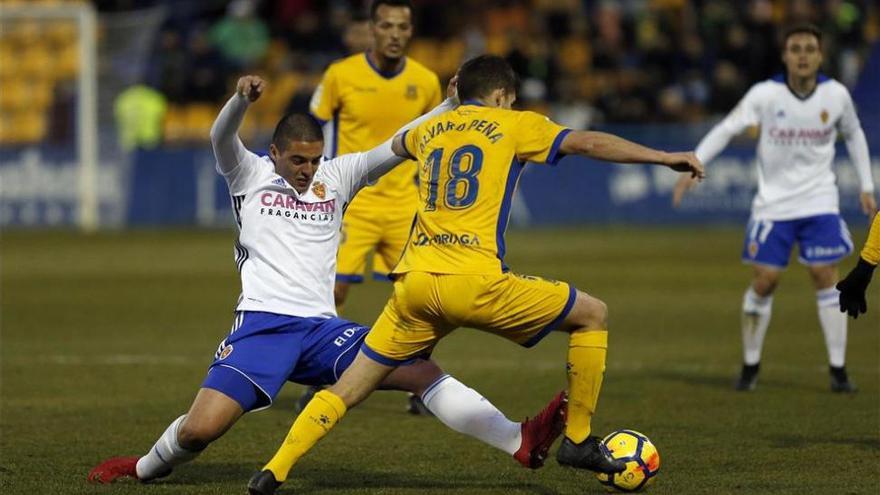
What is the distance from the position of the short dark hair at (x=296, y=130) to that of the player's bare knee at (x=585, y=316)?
1513 mm

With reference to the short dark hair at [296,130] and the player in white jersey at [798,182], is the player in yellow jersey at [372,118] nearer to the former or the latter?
the player in white jersey at [798,182]

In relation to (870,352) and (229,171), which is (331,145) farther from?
(870,352)

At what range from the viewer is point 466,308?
268 inches

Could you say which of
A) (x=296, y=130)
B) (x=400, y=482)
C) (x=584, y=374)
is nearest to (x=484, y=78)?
(x=296, y=130)

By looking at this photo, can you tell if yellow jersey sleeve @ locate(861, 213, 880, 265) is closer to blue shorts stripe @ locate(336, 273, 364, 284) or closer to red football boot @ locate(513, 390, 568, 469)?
red football boot @ locate(513, 390, 568, 469)

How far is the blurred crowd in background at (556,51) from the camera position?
88.0ft

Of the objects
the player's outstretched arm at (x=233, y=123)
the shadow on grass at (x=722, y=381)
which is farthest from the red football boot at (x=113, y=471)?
the shadow on grass at (x=722, y=381)

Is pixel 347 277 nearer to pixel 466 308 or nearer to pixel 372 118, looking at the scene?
pixel 372 118

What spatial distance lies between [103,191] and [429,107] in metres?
17.5

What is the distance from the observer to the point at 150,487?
24.0ft

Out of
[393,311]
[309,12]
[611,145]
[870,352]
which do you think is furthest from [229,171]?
[309,12]

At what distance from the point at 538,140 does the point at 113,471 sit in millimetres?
2595

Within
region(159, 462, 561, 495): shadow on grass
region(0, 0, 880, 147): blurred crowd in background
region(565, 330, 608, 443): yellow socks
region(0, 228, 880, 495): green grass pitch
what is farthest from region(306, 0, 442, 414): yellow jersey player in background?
region(0, 0, 880, 147): blurred crowd in background

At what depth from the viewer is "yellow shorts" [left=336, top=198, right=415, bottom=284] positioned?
1061 cm
